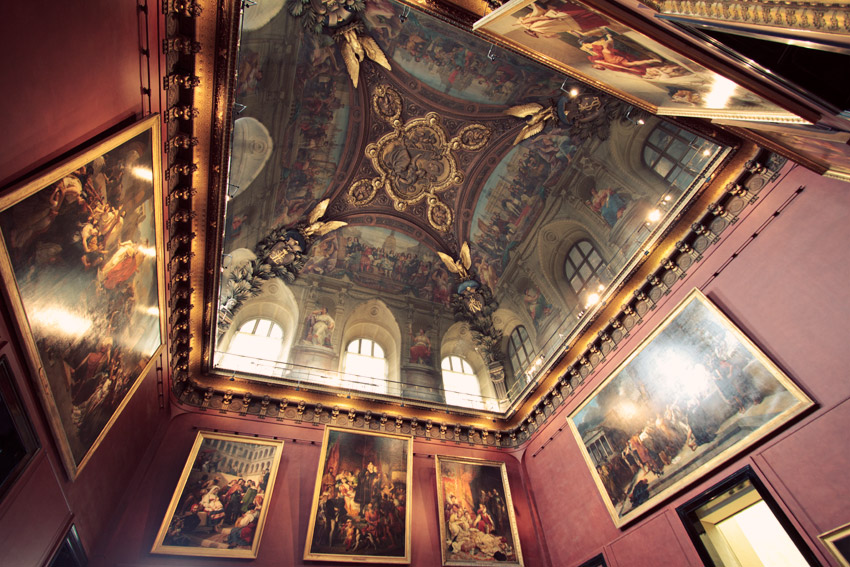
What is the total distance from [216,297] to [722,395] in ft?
29.9

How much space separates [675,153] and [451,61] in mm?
6576

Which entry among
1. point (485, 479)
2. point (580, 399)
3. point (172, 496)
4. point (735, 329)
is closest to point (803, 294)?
point (735, 329)

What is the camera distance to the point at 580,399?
370 inches

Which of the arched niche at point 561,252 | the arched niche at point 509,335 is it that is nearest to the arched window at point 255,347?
the arched niche at point 509,335

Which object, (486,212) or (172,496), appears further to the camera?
(486,212)

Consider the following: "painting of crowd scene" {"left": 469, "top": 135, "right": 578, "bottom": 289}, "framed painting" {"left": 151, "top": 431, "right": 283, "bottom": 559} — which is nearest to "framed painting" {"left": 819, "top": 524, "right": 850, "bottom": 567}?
"framed painting" {"left": 151, "top": 431, "right": 283, "bottom": 559}

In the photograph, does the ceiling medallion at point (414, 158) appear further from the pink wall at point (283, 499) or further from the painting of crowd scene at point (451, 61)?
the pink wall at point (283, 499)

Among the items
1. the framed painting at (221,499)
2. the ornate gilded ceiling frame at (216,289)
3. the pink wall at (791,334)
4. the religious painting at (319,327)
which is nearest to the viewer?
the pink wall at (791,334)

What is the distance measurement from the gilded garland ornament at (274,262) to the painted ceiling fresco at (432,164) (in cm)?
23

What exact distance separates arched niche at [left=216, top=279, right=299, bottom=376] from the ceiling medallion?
12.8ft

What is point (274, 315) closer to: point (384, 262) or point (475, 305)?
point (384, 262)

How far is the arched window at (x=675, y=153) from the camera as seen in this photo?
8789 mm

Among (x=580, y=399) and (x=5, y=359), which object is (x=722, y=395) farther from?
(x=5, y=359)

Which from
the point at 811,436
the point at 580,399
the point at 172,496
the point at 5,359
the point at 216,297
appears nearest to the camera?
the point at 5,359
